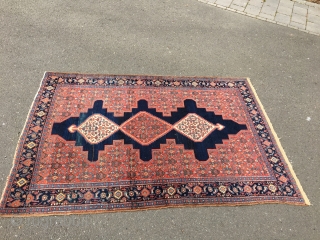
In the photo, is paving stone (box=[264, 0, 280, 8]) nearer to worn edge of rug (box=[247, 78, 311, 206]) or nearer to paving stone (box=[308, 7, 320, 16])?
paving stone (box=[308, 7, 320, 16])

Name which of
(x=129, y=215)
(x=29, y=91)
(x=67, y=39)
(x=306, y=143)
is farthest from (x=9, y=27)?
(x=306, y=143)

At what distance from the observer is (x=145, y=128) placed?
362 cm

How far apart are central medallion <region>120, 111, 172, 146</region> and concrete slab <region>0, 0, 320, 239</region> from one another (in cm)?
87

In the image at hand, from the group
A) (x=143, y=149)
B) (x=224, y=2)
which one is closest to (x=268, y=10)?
(x=224, y=2)

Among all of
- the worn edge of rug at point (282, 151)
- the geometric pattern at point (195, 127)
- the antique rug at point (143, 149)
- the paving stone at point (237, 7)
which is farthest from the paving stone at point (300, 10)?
the geometric pattern at point (195, 127)

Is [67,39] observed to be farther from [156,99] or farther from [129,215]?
[129,215]

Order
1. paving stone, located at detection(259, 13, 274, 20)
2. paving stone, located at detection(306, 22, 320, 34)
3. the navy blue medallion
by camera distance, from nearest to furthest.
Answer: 1. the navy blue medallion
2. paving stone, located at detection(306, 22, 320, 34)
3. paving stone, located at detection(259, 13, 274, 20)

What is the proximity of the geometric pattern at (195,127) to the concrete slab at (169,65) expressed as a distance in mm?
873

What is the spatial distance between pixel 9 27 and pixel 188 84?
309cm

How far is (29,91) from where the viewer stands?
150 inches

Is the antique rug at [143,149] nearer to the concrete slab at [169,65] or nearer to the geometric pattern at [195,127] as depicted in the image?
the geometric pattern at [195,127]

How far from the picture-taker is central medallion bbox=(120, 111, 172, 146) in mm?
3514

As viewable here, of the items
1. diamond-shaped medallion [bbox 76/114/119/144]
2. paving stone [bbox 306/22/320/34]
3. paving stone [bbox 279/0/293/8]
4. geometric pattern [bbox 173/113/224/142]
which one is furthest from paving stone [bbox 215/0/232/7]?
diamond-shaped medallion [bbox 76/114/119/144]

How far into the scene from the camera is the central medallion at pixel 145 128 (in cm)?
351
